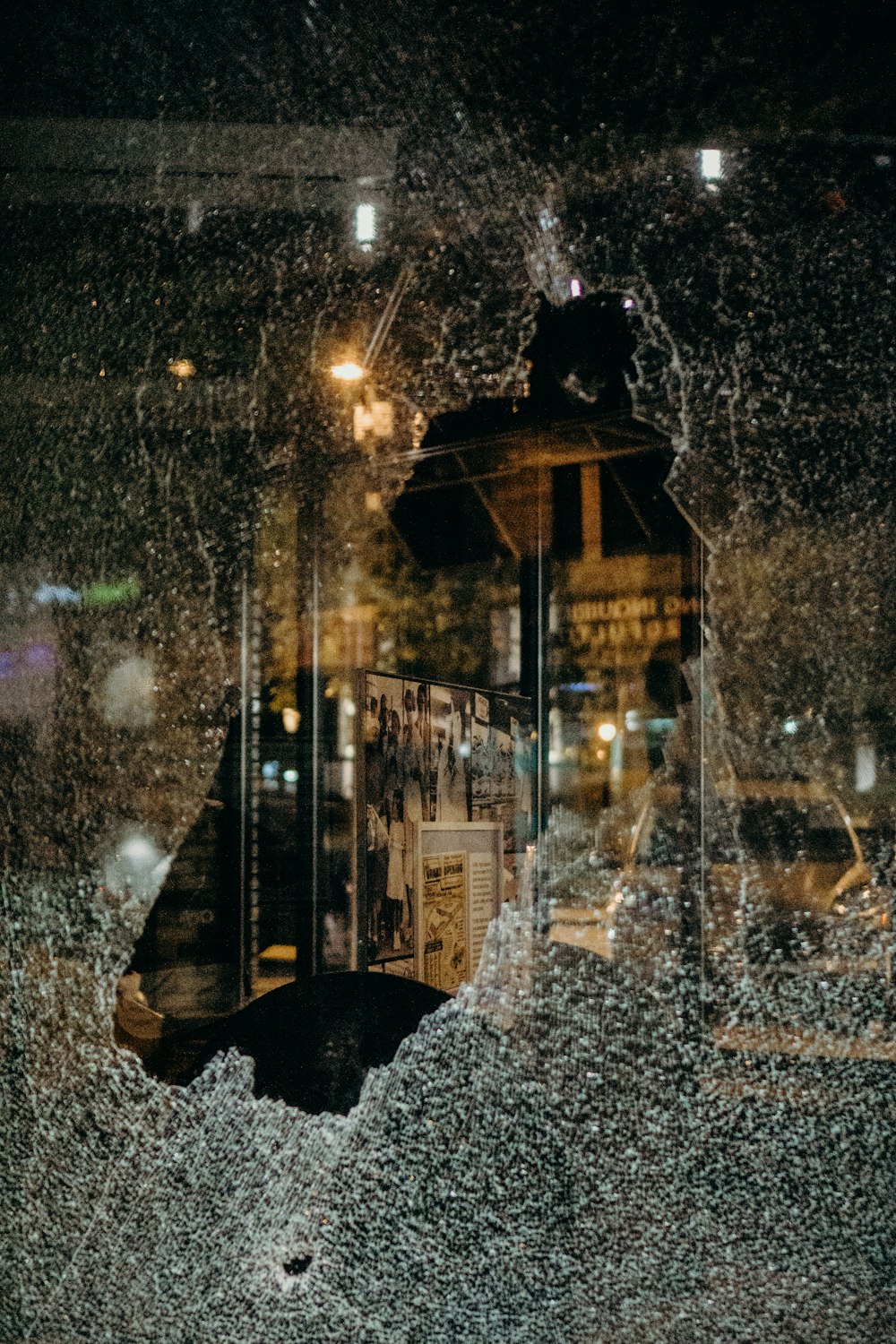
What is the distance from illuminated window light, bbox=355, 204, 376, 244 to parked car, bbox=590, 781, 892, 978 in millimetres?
1032

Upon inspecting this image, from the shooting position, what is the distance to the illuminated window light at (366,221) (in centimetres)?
159

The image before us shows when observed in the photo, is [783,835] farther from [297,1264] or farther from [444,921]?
[297,1264]

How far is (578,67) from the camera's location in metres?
1.47

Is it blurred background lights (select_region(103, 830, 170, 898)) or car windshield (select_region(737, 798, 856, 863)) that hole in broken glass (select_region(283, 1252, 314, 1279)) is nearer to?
blurred background lights (select_region(103, 830, 170, 898))

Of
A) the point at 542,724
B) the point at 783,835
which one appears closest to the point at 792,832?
the point at 783,835

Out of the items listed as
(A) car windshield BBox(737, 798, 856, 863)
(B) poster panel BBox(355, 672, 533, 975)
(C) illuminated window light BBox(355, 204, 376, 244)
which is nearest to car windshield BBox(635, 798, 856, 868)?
(A) car windshield BBox(737, 798, 856, 863)

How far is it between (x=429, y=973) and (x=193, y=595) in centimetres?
73

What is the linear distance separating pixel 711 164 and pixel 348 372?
642 millimetres

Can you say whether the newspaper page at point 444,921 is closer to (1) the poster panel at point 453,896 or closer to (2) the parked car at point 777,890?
(1) the poster panel at point 453,896

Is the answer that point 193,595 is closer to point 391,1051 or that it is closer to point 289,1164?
point 391,1051

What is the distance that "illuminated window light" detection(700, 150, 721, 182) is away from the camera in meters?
1.50

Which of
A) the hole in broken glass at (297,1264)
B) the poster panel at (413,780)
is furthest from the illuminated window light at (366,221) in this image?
the hole in broken glass at (297,1264)

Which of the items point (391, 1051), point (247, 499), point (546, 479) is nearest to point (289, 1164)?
point (391, 1051)

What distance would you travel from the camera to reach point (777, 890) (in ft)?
4.71
